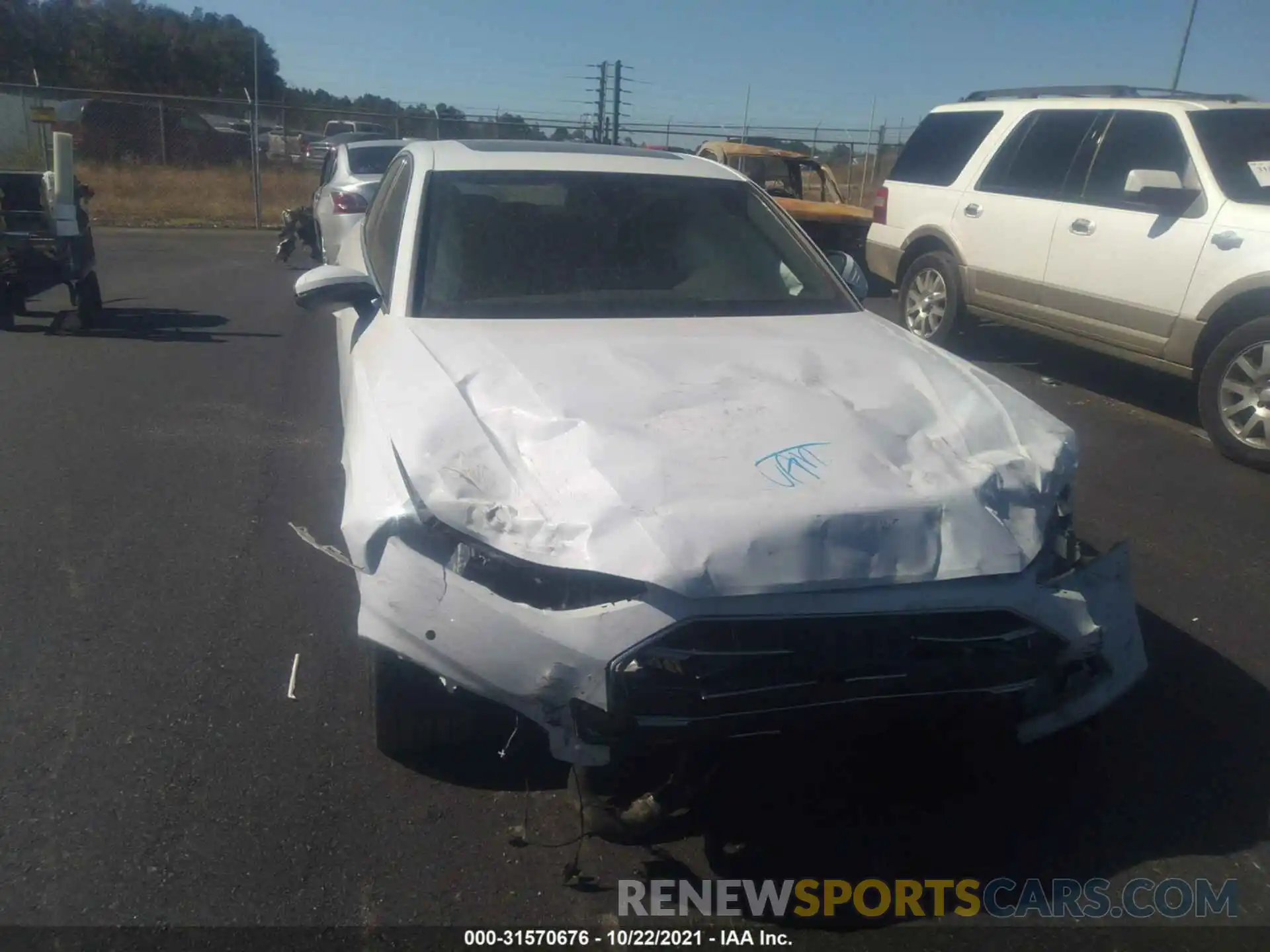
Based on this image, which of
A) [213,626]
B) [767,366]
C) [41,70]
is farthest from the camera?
[41,70]

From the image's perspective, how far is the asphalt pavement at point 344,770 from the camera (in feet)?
8.85

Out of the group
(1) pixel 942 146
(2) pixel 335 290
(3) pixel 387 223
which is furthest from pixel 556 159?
(1) pixel 942 146

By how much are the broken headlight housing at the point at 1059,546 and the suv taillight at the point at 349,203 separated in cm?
995

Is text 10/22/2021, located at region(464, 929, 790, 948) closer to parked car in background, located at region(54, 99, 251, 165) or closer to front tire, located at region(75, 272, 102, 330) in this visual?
front tire, located at region(75, 272, 102, 330)

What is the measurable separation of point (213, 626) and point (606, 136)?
24.0 metres

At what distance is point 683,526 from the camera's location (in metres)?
Result: 2.47

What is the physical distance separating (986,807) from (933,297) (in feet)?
21.6

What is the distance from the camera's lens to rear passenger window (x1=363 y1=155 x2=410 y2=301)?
4168 millimetres

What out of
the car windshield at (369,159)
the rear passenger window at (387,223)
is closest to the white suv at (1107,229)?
the rear passenger window at (387,223)

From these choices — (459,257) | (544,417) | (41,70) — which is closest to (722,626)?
(544,417)

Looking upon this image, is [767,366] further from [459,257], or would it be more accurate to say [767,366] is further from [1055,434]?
[459,257]

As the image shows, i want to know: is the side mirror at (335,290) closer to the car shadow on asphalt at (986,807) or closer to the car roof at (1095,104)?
the car shadow on asphalt at (986,807)

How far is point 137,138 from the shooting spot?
24.1 meters

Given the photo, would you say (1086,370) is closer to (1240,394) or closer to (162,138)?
(1240,394)
